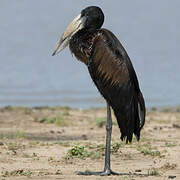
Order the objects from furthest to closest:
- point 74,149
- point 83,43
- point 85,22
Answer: point 74,149 < point 85,22 < point 83,43

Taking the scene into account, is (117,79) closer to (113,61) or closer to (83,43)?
(113,61)

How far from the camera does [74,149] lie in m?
11.3

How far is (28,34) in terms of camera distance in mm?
58406

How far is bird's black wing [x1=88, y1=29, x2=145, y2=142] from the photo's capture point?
9602 mm

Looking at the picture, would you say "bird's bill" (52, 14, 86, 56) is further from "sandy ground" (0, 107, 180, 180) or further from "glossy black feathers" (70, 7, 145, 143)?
"sandy ground" (0, 107, 180, 180)

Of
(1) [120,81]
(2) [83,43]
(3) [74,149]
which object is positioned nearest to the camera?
(1) [120,81]

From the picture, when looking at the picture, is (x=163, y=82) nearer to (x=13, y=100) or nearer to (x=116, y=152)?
(x=13, y=100)

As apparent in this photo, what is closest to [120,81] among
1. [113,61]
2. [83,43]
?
[113,61]

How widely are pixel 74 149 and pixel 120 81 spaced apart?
7.08 feet

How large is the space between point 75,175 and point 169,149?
3147mm

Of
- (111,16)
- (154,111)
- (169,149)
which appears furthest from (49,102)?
(111,16)

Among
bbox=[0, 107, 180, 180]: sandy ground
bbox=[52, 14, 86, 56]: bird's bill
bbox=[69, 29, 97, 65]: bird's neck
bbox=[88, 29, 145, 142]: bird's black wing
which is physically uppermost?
bbox=[52, 14, 86, 56]: bird's bill

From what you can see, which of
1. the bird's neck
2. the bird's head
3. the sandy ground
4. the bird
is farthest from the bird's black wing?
the sandy ground

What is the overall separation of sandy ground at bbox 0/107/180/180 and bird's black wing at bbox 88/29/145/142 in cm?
74
